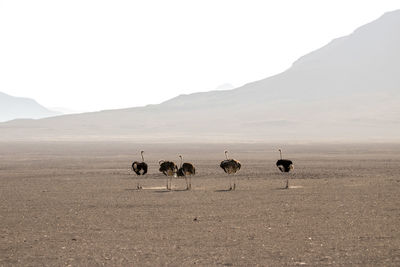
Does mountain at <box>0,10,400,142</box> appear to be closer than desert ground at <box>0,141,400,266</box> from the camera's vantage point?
No

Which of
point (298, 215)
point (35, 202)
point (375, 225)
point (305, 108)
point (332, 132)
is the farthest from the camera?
point (305, 108)

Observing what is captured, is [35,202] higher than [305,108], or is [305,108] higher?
[305,108]

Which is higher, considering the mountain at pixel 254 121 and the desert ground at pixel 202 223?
the mountain at pixel 254 121

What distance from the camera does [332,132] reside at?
442 ft

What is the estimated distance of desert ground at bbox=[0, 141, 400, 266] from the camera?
12.5m

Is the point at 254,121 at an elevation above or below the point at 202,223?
above

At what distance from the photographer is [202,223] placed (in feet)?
53.5

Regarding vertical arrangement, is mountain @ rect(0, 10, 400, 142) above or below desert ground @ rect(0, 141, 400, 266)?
above

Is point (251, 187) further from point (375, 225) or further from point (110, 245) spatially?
point (110, 245)

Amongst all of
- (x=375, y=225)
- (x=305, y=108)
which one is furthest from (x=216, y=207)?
(x=305, y=108)

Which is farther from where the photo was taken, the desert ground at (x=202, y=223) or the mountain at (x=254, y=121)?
the mountain at (x=254, y=121)

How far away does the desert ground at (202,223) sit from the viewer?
12.5 m

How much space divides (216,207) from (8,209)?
5.28 m

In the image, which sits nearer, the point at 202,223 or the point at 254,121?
the point at 202,223
